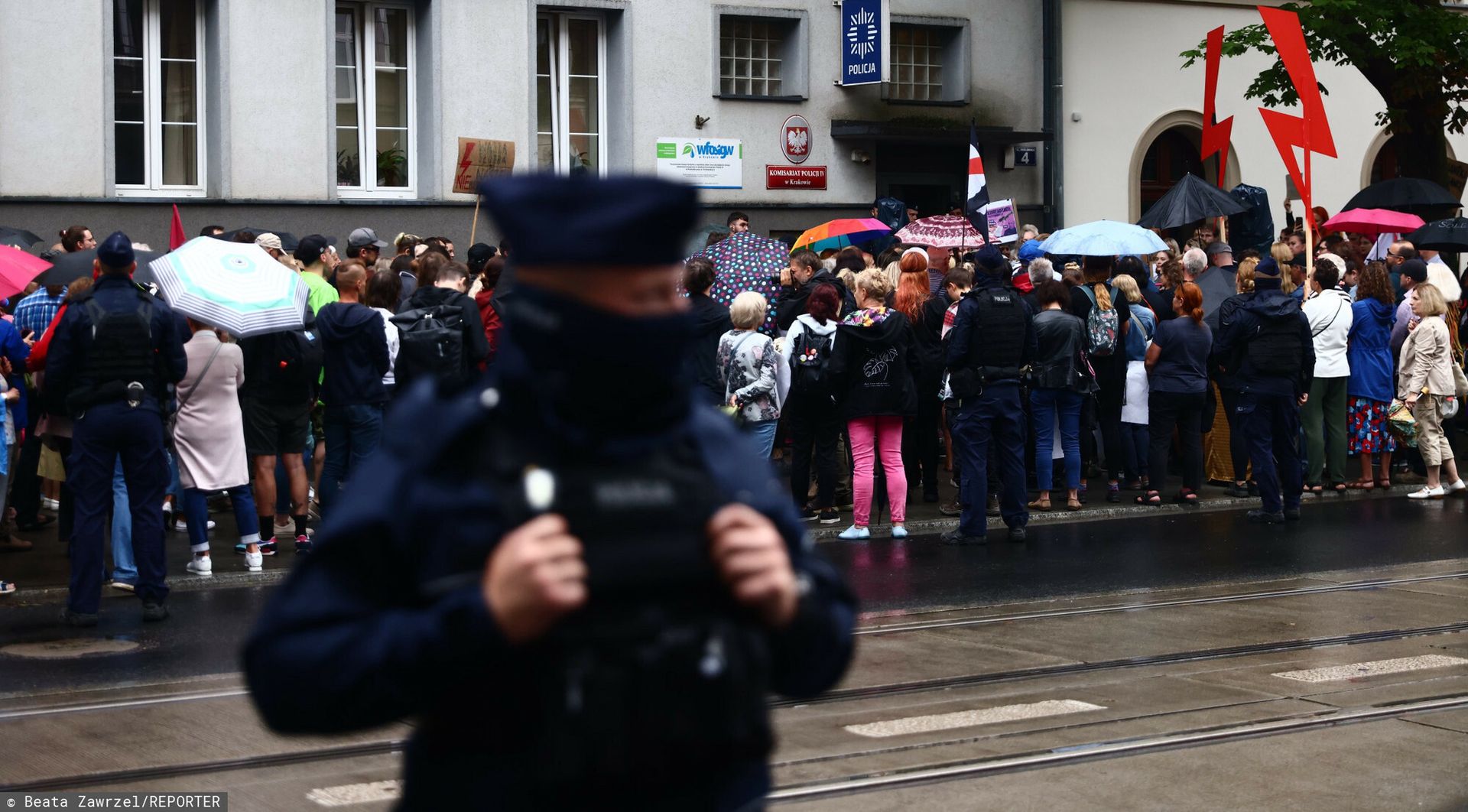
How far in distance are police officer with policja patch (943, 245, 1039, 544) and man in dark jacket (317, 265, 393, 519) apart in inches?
154

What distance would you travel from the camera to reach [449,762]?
2.18 meters

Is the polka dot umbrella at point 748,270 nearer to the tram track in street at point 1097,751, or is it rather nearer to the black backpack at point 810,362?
the black backpack at point 810,362

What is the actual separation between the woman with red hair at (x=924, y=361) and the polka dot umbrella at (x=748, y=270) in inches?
46.2

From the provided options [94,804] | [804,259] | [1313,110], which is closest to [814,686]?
[94,804]

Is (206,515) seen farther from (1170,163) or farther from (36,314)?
(1170,163)

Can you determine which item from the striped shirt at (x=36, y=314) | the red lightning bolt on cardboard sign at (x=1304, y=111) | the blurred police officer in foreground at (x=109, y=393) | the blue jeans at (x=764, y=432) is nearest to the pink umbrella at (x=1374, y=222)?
the red lightning bolt on cardboard sign at (x=1304, y=111)

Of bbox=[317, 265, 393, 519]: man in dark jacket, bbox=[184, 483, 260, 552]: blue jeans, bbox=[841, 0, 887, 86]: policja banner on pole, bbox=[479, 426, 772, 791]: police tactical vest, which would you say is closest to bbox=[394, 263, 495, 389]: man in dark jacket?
bbox=[317, 265, 393, 519]: man in dark jacket

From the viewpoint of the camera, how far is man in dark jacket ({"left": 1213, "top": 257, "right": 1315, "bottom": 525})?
13.4m

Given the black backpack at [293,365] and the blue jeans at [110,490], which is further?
the black backpack at [293,365]

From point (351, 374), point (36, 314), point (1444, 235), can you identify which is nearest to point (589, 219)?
point (351, 374)

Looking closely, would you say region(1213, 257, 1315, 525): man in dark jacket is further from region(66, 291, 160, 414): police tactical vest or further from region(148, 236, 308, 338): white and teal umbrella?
region(66, 291, 160, 414): police tactical vest

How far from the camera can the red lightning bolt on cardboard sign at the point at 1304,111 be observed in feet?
60.1

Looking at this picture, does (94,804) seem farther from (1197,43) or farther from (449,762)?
(1197,43)

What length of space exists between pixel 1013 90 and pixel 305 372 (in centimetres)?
1665
